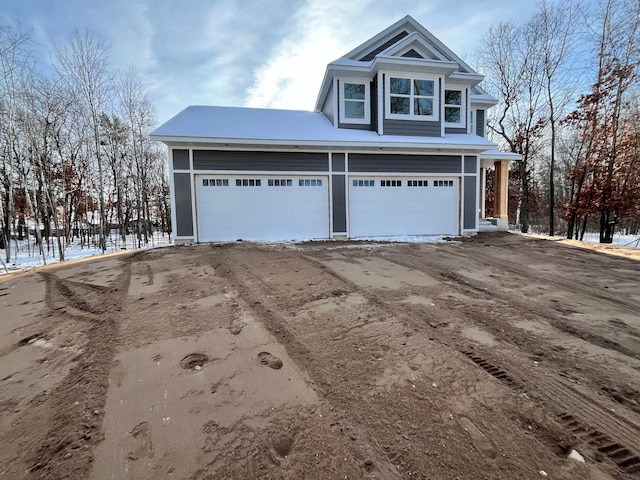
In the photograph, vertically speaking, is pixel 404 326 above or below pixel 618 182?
below

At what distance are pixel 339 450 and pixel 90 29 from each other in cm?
1657

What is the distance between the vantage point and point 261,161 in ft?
29.8

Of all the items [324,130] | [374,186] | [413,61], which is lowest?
[374,186]

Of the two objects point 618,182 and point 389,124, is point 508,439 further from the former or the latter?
point 618,182

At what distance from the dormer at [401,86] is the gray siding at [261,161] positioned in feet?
7.24

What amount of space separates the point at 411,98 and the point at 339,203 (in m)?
4.72

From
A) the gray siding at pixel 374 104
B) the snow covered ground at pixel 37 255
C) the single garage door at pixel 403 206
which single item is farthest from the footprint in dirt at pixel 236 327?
the gray siding at pixel 374 104

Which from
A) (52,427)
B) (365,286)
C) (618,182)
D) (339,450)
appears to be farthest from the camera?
(618,182)

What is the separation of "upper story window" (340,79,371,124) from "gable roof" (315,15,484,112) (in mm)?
444

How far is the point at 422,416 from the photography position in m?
1.90

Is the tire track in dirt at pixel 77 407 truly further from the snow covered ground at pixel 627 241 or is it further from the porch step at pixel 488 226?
the snow covered ground at pixel 627 241

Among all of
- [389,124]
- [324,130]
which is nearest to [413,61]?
[389,124]

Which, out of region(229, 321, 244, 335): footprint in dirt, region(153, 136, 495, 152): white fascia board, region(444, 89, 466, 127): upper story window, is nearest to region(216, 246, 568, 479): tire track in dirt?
region(229, 321, 244, 335): footprint in dirt

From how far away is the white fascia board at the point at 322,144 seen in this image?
8380mm
